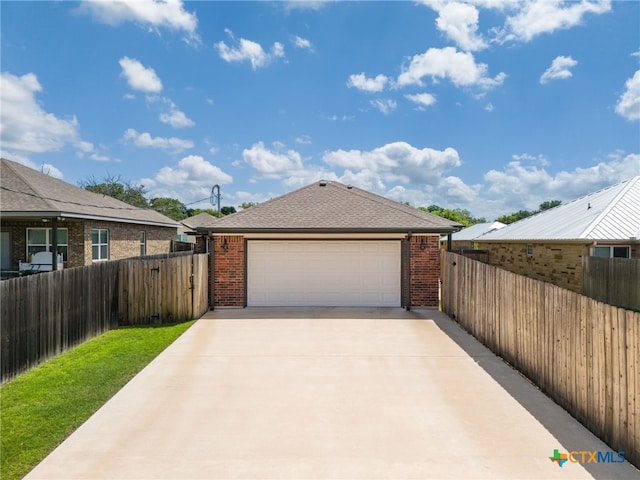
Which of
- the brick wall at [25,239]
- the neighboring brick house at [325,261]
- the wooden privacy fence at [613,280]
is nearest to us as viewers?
the wooden privacy fence at [613,280]

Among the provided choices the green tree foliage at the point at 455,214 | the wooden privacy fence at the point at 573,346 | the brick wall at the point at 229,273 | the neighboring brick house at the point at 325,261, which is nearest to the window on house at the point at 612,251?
the neighboring brick house at the point at 325,261

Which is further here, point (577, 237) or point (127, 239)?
point (127, 239)

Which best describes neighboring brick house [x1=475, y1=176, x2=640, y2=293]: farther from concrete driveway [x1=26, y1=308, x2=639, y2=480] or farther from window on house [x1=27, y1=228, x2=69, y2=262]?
window on house [x1=27, y1=228, x2=69, y2=262]

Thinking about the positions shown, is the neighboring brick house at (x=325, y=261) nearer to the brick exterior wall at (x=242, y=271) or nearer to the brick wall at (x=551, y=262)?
the brick exterior wall at (x=242, y=271)

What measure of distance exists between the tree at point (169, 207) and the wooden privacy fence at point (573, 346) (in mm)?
54545

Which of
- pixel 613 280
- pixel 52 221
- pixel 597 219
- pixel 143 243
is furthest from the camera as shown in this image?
pixel 143 243

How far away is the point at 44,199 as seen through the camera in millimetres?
13391

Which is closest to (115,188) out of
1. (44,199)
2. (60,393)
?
(44,199)

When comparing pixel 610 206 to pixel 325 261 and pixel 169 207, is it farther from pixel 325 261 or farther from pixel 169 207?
pixel 169 207

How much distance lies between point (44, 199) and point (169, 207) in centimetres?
5104

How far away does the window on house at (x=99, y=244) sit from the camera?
51.1ft

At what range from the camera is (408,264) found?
11.9 m

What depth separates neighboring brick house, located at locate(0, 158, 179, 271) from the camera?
13.1 m

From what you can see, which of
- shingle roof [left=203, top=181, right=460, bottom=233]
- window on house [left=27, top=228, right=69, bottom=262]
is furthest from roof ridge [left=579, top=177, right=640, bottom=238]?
window on house [left=27, top=228, right=69, bottom=262]
